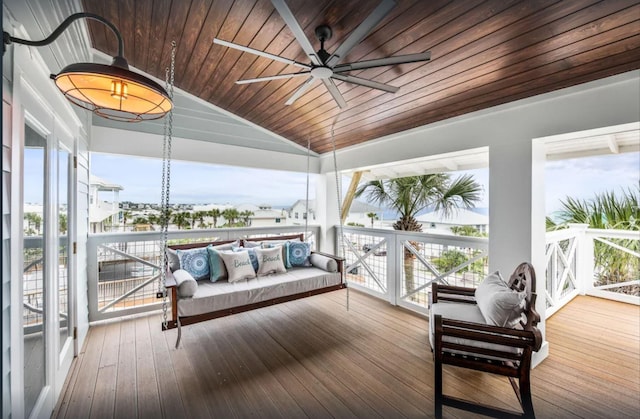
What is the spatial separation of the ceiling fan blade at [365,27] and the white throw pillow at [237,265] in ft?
7.46

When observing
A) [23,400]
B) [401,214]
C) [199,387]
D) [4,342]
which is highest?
[401,214]

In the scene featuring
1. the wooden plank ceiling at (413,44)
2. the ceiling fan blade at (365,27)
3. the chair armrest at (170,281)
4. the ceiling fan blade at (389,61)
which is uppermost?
the wooden plank ceiling at (413,44)

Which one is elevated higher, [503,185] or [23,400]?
[503,185]

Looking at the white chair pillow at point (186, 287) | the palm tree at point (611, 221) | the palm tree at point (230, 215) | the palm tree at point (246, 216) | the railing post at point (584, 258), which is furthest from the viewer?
the palm tree at point (246, 216)

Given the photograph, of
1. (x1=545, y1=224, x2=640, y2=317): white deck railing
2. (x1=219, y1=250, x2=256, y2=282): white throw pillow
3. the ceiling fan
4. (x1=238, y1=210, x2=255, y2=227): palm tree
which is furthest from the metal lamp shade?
(x1=545, y1=224, x2=640, y2=317): white deck railing

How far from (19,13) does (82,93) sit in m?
0.35

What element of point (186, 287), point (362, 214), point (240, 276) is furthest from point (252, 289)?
point (362, 214)

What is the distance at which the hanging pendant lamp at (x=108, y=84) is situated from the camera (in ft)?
3.65

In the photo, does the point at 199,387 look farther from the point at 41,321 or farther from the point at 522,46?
the point at 522,46

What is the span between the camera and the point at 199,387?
6.96 feet

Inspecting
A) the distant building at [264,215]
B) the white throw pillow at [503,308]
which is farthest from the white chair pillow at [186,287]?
the white throw pillow at [503,308]

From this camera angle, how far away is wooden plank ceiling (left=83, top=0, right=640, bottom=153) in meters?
1.65

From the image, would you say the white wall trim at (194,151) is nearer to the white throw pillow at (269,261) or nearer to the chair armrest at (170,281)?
the white throw pillow at (269,261)

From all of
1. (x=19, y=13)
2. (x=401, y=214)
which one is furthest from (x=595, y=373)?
(x=19, y=13)
